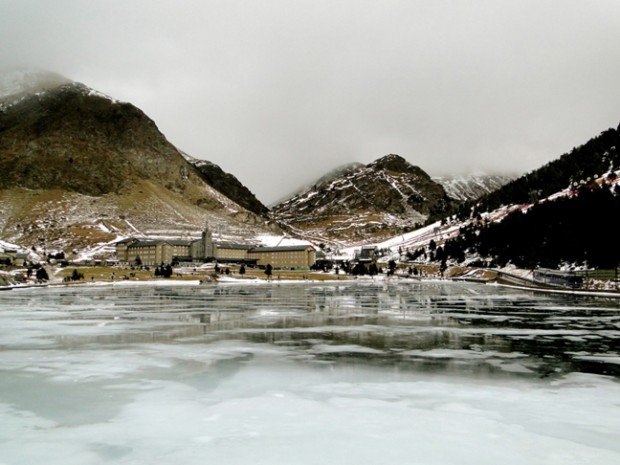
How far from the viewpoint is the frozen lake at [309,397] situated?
30.8 feet

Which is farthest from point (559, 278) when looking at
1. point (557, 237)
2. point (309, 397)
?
point (309, 397)

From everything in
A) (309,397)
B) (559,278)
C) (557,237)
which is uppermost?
(557,237)

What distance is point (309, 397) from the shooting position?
13320mm

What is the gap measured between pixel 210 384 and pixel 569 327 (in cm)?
2352

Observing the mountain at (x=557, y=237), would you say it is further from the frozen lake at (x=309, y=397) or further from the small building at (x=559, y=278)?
the frozen lake at (x=309, y=397)

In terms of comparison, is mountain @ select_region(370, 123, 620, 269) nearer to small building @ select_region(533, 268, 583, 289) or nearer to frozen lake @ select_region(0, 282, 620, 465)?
small building @ select_region(533, 268, 583, 289)

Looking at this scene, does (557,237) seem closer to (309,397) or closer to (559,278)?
(559,278)

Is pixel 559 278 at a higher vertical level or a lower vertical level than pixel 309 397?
higher

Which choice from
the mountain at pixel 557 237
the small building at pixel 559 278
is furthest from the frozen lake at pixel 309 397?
the mountain at pixel 557 237

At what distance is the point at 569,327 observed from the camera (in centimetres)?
2966

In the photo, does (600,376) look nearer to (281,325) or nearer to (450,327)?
(450,327)

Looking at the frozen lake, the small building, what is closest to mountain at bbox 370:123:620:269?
the small building

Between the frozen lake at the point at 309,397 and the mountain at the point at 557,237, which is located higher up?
the mountain at the point at 557,237

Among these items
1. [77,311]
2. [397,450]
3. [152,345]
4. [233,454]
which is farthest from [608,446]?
[77,311]
